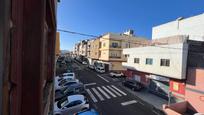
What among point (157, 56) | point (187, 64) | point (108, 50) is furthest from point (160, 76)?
point (108, 50)

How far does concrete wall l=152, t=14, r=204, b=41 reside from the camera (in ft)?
74.2

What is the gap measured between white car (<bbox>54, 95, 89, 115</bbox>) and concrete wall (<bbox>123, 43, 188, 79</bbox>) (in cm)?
1008

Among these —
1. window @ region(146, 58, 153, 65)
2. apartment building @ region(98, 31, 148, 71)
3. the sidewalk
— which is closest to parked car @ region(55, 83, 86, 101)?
the sidewalk

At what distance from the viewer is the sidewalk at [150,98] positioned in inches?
723

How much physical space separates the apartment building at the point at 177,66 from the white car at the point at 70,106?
993 cm

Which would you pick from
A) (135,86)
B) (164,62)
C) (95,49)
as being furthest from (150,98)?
(95,49)

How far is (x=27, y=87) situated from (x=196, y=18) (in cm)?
2643

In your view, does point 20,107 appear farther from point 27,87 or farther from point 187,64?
point 187,64

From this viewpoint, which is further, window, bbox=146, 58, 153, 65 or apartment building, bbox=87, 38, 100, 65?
apartment building, bbox=87, 38, 100, 65

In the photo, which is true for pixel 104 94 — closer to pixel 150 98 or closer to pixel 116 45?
pixel 150 98

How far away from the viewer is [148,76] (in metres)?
23.7

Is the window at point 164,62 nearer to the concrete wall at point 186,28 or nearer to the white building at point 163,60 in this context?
the white building at point 163,60

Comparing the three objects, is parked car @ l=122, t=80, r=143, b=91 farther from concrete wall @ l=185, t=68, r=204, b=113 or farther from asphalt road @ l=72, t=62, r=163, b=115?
concrete wall @ l=185, t=68, r=204, b=113

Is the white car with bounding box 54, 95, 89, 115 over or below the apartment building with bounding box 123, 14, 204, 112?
below
